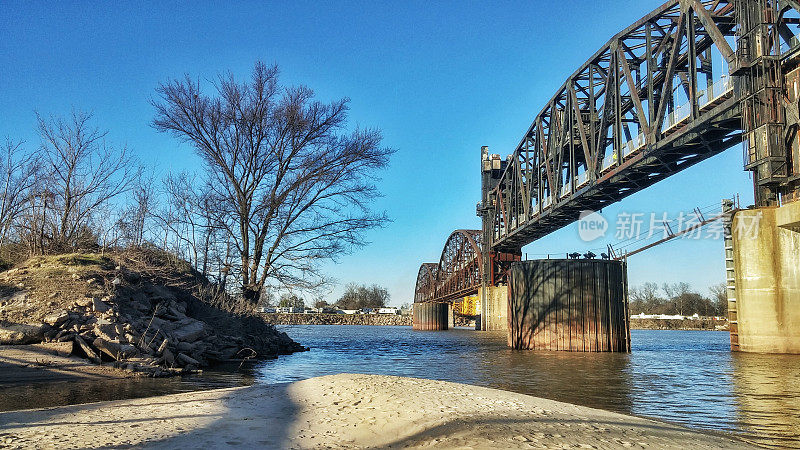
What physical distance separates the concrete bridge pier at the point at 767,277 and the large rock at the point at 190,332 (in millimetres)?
21862

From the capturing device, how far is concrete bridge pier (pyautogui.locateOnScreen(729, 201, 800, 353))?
22078 mm

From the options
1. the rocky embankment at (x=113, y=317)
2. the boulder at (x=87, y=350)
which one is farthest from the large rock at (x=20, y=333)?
the boulder at (x=87, y=350)

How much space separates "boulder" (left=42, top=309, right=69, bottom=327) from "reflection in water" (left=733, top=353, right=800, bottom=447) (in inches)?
616

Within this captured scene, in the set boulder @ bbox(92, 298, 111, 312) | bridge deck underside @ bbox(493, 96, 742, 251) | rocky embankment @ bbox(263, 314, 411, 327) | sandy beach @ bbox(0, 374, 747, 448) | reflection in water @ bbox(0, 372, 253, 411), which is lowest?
rocky embankment @ bbox(263, 314, 411, 327)

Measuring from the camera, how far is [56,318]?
14.6 m

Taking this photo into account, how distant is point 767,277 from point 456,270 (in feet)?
243

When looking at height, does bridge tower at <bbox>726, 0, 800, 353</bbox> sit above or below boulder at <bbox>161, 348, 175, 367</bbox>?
above

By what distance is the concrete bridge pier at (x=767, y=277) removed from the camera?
22.1 metres

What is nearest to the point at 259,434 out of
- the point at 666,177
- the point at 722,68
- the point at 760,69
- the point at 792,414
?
the point at 792,414

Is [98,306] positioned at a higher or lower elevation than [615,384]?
higher

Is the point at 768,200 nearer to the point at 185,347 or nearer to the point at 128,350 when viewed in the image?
the point at 185,347

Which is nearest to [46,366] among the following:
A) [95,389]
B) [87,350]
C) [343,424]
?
[87,350]

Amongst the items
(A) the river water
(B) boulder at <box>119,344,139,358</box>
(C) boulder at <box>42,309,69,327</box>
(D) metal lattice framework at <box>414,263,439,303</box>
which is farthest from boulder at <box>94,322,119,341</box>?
(D) metal lattice framework at <box>414,263,439,303</box>

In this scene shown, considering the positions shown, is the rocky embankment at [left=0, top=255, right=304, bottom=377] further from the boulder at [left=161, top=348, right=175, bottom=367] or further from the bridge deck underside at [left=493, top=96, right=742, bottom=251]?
the bridge deck underside at [left=493, top=96, right=742, bottom=251]
